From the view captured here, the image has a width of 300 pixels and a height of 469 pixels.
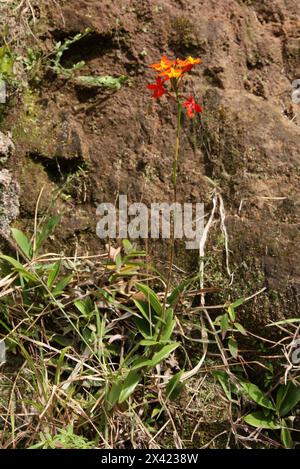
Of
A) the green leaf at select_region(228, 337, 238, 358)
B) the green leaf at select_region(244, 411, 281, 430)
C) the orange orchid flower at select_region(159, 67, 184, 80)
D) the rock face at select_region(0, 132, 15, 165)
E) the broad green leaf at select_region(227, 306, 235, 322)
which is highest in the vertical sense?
the orange orchid flower at select_region(159, 67, 184, 80)

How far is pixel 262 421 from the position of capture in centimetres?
252

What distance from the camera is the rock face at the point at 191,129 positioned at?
2.70m

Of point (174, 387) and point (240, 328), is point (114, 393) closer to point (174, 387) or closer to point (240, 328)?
point (174, 387)

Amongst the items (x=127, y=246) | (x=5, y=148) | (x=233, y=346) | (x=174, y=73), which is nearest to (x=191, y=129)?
(x=127, y=246)

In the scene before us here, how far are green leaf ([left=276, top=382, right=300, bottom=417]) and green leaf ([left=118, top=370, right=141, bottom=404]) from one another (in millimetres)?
548

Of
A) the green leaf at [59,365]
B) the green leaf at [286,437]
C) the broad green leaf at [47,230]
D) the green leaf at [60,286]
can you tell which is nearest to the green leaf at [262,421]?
Result: the green leaf at [286,437]

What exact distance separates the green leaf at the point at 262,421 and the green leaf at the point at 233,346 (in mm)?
237

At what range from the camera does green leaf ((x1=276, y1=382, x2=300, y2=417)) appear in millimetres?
2498

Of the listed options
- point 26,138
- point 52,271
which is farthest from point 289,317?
point 26,138

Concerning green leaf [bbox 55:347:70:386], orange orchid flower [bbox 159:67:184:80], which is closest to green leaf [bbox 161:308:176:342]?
green leaf [bbox 55:347:70:386]

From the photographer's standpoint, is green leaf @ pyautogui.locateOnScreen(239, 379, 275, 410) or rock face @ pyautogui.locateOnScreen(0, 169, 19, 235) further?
rock face @ pyautogui.locateOnScreen(0, 169, 19, 235)

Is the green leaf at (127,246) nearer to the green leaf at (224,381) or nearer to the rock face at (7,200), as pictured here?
the rock face at (7,200)

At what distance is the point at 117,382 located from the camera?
8.14 ft

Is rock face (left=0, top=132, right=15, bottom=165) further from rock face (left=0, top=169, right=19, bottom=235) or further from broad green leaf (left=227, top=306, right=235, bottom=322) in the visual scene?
broad green leaf (left=227, top=306, right=235, bottom=322)
